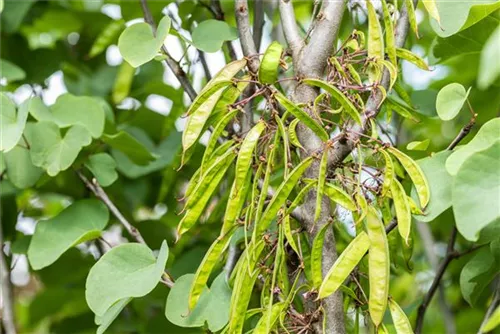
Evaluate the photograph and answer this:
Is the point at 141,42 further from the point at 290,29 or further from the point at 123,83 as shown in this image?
the point at 123,83

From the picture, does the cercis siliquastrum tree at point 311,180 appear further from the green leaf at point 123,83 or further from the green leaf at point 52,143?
the green leaf at point 123,83

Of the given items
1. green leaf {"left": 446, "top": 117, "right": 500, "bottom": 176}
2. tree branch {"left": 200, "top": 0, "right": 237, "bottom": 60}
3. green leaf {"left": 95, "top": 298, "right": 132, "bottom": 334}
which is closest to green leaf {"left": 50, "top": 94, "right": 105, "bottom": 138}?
tree branch {"left": 200, "top": 0, "right": 237, "bottom": 60}

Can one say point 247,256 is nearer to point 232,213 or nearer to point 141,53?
point 232,213

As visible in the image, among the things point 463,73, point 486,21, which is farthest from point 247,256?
point 463,73

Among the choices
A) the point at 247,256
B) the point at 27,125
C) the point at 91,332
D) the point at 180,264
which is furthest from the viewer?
the point at 91,332

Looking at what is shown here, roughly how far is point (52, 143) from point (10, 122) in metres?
0.06

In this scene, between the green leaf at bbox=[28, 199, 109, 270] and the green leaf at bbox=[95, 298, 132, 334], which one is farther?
the green leaf at bbox=[28, 199, 109, 270]

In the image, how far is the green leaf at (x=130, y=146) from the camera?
38.6 inches

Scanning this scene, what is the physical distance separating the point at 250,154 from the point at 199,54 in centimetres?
41

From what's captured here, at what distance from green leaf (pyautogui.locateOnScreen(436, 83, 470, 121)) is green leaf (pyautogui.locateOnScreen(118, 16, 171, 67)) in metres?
0.27

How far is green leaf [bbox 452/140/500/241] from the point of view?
54 cm

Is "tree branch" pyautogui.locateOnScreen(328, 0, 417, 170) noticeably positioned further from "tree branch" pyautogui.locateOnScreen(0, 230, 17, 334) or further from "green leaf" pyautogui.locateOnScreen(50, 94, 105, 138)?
"tree branch" pyautogui.locateOnScreen(0, 230, 17, 334)

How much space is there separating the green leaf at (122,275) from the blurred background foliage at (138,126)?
6.7 inches

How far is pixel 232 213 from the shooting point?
63cm
